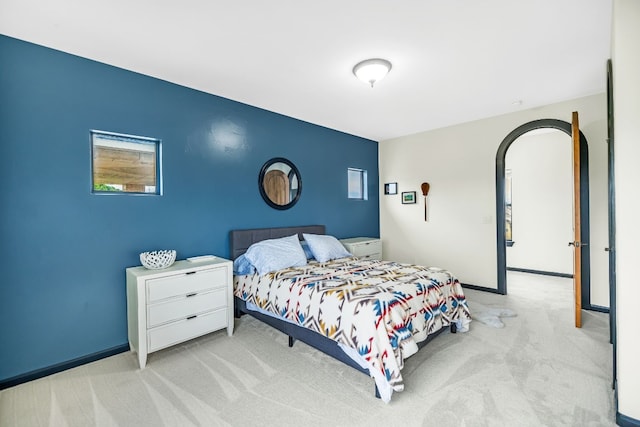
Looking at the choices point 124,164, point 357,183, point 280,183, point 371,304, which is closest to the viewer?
point 371,304

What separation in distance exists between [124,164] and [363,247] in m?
3.42

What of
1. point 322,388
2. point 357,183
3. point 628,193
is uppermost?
point 357,183

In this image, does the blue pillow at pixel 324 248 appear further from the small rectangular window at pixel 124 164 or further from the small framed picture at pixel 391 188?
the small framed picture at pixel 391 188

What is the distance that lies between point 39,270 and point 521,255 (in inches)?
285

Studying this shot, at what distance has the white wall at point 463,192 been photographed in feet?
11.5

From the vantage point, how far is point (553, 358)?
241cm

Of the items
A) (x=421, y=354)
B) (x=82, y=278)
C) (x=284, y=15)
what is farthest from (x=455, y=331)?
(x=82, y=278)

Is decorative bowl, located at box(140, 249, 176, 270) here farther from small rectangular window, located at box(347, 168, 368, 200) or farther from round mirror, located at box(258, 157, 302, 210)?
small rectangular window, located at box(347, 168, 368, 200)

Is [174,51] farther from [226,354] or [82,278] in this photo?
[226,354]

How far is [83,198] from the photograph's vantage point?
A: 98.3 inches

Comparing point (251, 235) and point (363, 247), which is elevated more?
point (251, 235)

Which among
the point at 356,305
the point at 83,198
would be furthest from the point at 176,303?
the point at 356,305

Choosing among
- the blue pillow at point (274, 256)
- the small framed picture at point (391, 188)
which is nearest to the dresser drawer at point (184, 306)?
the blue pillow at point (274, 256)

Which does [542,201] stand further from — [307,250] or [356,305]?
[356,305]
